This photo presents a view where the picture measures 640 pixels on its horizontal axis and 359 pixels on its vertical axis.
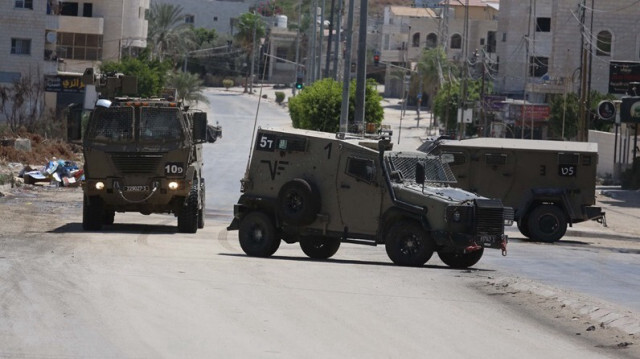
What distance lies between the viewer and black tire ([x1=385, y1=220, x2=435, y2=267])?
1966 cm

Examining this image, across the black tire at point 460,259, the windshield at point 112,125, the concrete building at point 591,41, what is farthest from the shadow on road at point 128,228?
the concrete building at point 591,41

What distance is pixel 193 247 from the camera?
2252 cm

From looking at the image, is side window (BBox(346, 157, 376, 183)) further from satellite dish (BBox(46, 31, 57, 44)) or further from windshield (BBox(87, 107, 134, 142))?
satellite dish (BBox(46, 31, 57, 44))

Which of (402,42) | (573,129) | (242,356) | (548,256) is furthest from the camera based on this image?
(402,42)

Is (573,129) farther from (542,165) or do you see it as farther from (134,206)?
(134,206)

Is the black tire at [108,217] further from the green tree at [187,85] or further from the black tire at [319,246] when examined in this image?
the green tree at [187,85]

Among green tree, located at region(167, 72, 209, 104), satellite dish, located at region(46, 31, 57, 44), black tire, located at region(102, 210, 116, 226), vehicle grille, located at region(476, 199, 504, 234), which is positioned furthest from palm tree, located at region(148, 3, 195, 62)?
vehicle grille, located at region(476, 199, 504, 234)

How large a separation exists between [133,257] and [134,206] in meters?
6.38

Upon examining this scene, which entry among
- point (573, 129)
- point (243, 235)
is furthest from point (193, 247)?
point (573, 129)

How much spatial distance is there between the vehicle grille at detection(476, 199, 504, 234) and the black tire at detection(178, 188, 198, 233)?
8.14 metres

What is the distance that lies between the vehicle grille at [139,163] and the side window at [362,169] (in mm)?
5954

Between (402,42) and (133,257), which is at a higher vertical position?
(402,42)

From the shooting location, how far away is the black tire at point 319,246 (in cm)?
2167

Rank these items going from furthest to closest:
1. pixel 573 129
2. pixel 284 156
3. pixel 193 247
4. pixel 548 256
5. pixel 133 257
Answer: pixel 573 129, pixel 548 256, pixel 193 247, pixel 284 156, pixel 133 257
